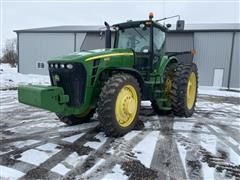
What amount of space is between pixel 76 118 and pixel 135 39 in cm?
230

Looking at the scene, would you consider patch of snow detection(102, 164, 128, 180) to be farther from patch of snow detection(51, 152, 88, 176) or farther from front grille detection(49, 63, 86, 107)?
front grille detection(49, 63, 86, 107)

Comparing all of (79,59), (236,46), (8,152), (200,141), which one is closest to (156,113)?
(200,141)

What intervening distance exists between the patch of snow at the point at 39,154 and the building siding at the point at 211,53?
17.5m

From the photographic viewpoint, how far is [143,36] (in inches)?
285

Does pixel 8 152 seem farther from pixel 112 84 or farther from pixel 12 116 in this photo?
pixel 12 116

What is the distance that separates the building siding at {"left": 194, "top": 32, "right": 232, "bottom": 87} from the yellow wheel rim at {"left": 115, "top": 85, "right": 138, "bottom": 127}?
1603 cm

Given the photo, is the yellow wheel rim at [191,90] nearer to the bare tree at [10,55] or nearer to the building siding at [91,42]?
the building siding at [91,42]

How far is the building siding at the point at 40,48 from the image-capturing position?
25.8 metres

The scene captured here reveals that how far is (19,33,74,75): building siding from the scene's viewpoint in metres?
25.8

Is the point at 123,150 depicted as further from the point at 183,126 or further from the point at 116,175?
the point at 183,126

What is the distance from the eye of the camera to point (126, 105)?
5.96 metres

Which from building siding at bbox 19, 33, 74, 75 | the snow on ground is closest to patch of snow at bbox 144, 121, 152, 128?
the snow on ground

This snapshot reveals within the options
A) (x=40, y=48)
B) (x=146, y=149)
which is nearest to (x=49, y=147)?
(x=146, y=149)

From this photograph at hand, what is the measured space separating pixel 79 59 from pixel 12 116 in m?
3.46
